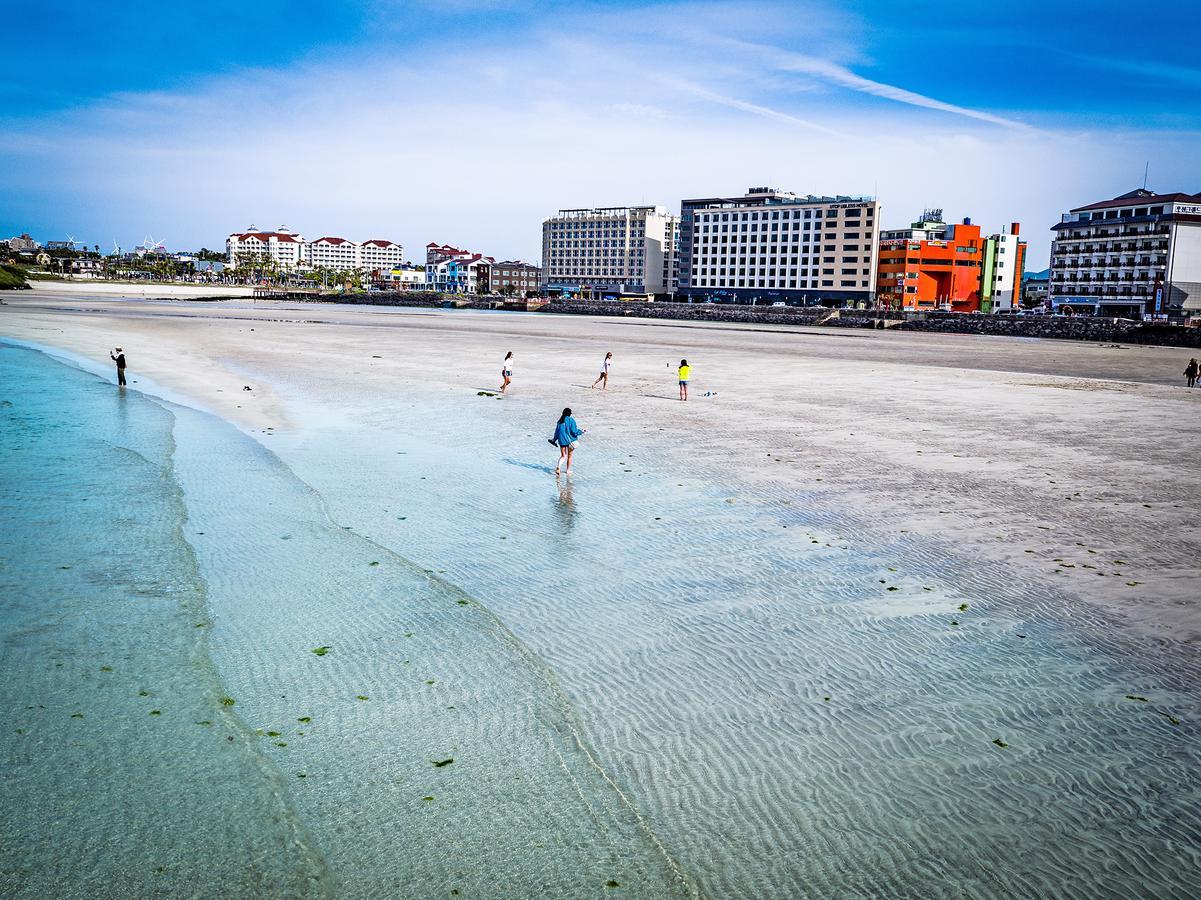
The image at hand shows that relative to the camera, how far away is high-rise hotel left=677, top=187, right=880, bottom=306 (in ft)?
540

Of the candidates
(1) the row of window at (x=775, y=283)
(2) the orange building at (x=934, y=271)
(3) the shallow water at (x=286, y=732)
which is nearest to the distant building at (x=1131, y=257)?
(2) the orange building at (x=934, y=271)

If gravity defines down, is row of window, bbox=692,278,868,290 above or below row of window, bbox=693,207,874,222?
below

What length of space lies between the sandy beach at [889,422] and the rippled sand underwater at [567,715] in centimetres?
221

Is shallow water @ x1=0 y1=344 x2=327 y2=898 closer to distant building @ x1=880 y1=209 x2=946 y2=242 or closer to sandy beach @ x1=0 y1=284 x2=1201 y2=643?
sandy beach @ x1=0 y1=284 x2=1201 y2=643

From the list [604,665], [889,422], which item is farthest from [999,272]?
[604,665]

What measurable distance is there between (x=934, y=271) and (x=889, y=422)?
5635 inches

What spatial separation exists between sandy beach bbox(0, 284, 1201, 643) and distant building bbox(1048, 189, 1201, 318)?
72.4 metres

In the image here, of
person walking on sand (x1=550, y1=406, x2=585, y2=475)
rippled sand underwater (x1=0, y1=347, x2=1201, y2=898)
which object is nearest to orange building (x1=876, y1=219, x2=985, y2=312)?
person walking on sand (x1=550, y1=406, x2=585, y2=475)

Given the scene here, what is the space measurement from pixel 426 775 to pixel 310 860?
48.5 inches

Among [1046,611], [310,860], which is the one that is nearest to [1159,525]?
[1046,611]

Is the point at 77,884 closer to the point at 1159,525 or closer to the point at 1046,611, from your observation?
the point at 1046,611

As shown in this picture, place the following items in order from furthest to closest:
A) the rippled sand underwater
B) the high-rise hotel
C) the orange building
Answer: the high-rise hotel
the orange building
the rippled sand underwater

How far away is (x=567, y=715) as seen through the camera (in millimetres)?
8156

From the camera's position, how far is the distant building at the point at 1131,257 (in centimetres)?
11944
